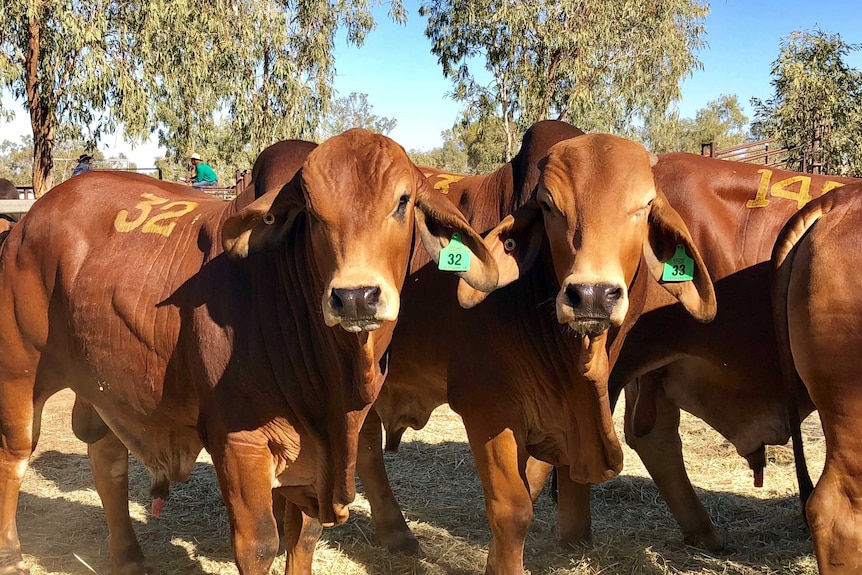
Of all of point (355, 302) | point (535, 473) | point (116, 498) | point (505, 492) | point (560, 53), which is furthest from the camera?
point (560, 53)

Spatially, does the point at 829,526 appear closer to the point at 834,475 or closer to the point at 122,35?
the point at 834,475

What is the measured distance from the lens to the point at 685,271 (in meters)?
3.21

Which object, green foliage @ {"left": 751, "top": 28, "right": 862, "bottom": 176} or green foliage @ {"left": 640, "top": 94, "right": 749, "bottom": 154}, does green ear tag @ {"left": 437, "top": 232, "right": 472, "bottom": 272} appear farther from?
green foliage @ {"left": 640, "top": 94, "right": 749, "bottom": 154}

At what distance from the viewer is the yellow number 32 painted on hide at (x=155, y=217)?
3.73 metres

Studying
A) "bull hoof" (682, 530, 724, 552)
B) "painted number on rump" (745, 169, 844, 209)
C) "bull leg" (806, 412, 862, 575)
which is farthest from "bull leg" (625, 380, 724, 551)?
"bull leg" (806, 412, 862, 575)

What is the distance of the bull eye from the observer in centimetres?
290

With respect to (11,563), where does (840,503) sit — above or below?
above

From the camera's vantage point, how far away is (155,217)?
3.82m

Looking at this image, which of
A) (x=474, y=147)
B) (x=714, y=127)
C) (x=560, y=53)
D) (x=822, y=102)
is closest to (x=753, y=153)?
(x=822, y=102)

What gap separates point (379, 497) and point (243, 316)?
2.01 m

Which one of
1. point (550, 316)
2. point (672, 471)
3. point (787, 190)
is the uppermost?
point (787, 190)

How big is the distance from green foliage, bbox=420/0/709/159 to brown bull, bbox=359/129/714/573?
1748 centimetres

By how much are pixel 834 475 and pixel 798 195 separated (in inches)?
74.5

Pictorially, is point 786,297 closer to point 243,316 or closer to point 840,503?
point 840,503
